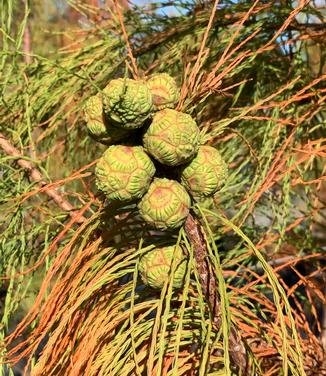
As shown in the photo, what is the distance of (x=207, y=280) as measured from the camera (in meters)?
0.47

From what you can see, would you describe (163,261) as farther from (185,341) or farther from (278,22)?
(278,22)

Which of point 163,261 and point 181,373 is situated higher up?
point 163,261

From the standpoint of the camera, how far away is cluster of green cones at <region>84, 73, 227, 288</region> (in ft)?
1.32

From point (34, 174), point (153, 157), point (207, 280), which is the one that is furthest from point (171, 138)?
point (34, 174)

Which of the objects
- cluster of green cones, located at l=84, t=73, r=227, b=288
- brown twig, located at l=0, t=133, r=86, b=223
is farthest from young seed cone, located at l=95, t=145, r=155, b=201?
brown twig, located at l=0, t=133, r=86, b=223

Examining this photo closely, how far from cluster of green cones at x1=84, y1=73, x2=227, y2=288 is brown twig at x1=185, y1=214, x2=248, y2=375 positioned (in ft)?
0.06

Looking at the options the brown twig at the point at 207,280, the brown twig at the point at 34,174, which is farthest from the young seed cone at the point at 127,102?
the brown twig at the point at 34,174

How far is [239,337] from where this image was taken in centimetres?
50

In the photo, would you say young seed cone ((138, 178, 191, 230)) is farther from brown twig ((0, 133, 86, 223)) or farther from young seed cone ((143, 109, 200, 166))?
brown twig ((0, 133, 86, 223))

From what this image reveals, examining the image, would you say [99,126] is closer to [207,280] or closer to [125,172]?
[125,172]

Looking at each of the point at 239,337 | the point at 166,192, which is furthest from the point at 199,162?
the point at 239,337

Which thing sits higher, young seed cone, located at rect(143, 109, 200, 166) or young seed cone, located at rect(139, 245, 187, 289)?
young seed cone, located at rect(143, 109, 200, 166)

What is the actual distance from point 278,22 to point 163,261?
476 millimetres

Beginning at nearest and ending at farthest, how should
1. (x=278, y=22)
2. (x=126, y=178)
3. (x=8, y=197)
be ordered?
(x=126, y=178)
(x=8, y=197)
(x=278, y=22)
